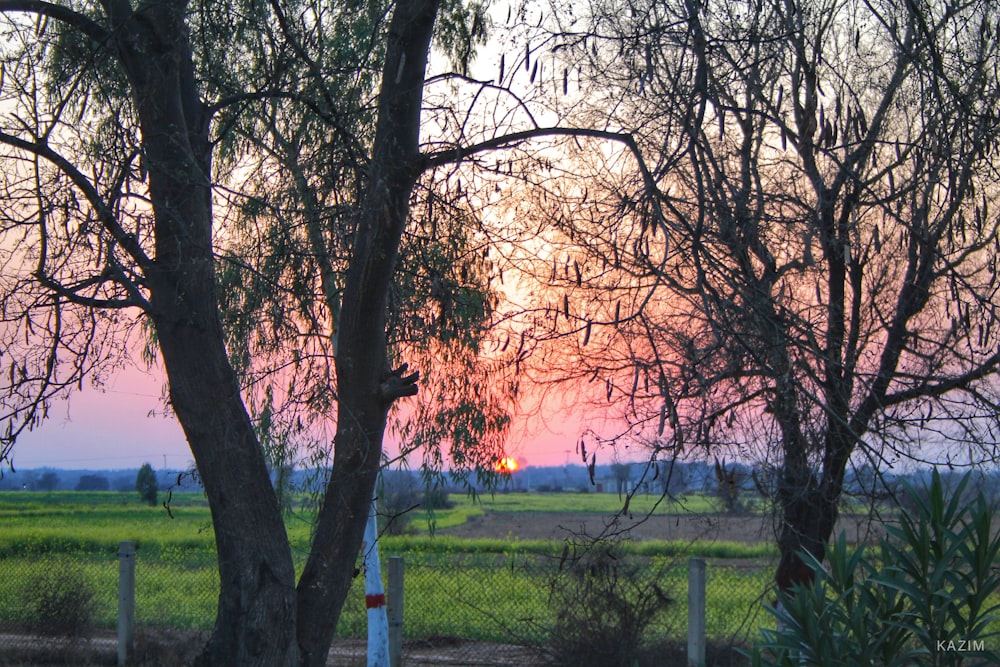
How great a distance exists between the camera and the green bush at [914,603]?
369cm

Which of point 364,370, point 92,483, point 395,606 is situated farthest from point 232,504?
point 92,483

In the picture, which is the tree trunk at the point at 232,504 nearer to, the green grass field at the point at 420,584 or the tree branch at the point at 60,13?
the tree branch at the point at 60,13

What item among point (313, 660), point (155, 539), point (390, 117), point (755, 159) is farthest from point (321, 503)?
point (155, 539)

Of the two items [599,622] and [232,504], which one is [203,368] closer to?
[232,504]

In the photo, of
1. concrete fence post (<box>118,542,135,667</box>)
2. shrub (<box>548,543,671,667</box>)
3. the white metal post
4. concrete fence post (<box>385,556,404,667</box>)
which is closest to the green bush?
shrub (<box>548,543,671,667</box>)

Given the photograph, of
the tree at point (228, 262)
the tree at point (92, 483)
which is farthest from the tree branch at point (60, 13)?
the tree at point (92, 483)

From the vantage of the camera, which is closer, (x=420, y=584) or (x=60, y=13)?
(x=60, y=13)

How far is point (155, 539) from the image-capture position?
820 inches

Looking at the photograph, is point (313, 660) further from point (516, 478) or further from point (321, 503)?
point (516, 478)

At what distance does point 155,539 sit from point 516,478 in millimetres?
16373

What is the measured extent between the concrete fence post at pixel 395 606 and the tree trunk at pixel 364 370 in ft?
13.6

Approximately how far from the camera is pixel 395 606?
962cm

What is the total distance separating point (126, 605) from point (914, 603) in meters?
8.58

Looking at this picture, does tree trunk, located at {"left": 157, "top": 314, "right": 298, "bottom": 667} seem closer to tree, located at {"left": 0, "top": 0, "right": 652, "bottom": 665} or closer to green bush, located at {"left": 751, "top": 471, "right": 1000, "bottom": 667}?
tree, located at {"left": 0, "top": 0, "right": 652, "bottom": 665}
